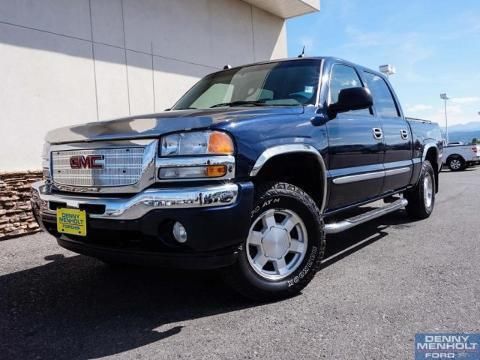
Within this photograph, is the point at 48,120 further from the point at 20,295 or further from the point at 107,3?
the point at 20,295

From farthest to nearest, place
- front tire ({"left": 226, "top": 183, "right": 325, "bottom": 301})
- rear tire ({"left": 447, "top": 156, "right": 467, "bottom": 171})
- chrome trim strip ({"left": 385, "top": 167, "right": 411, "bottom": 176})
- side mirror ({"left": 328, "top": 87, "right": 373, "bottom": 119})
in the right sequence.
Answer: rear tire ({"left": 447, "top": 156, "right": 467, "bottom": 171})
chrome trim strip ({"left": 385, "top": 167, "right": 411, "bottom": 176})
side mirror ({"left": 328, "top": 87, "right": 373, "bottom": 119})
front tire ({"left": 226, "top": 183, "right": 325, "bottom": 301})

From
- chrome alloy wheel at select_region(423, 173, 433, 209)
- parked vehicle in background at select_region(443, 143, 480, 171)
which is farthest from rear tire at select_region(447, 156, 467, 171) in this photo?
chrome alloy wheel at select_region(423, 173, 433, 209)

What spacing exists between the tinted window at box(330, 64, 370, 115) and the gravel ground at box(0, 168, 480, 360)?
1.51m

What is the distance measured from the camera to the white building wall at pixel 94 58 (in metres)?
5.99

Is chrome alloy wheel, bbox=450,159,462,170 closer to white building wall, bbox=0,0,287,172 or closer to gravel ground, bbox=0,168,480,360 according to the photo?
white building wall, bbox=0,0,287,172

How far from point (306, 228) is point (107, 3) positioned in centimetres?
575

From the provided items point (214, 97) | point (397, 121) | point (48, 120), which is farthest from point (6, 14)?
point (397, 121)

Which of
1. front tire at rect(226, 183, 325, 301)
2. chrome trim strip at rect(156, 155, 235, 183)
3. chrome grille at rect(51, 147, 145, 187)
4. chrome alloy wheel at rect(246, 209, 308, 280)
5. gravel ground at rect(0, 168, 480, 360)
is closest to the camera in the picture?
gravel ground at rect(0, 168, 480, 360)

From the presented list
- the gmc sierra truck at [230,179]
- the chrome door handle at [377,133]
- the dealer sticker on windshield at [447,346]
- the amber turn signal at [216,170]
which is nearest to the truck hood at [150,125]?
the gmc sierra truck at [230,179]

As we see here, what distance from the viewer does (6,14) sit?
230 inches

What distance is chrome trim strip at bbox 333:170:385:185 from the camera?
12.3 ft

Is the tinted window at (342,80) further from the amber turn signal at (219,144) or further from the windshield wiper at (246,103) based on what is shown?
the amber turn signal at (219,144)

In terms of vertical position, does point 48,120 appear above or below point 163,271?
above

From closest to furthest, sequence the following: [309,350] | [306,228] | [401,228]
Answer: [309,350] < [306,228] < [401,228]
